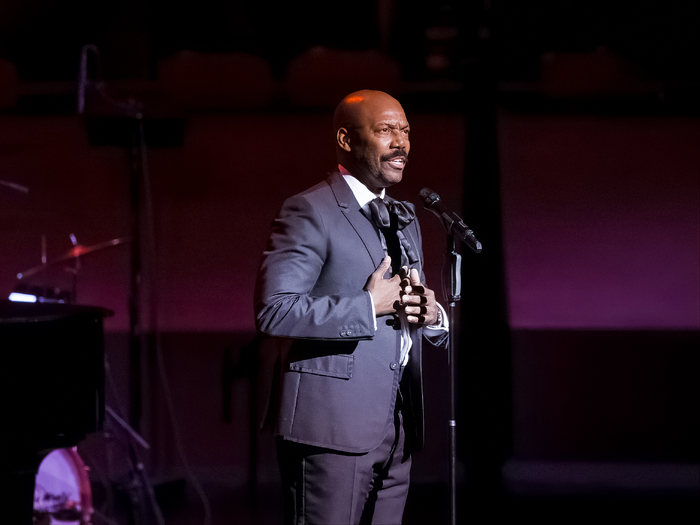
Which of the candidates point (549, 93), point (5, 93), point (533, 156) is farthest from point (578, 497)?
point (5, 93)

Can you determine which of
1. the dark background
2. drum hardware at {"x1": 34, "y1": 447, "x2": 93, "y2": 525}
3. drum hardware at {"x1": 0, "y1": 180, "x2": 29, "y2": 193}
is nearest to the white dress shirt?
drum hardware at {"x1": 34, "y1": 447, "x2": 93, "y2": 525}

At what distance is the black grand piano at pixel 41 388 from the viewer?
2068 millimetres

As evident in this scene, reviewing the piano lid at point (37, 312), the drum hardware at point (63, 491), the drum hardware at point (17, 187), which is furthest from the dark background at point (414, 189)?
the piano lid at point (37, 312)

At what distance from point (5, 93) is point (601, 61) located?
11.7ft

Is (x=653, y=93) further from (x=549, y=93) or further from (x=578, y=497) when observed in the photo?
(x=578, y=497)

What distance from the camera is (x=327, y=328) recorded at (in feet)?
5.38

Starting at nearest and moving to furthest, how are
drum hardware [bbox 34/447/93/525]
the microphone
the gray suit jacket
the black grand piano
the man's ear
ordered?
the gray suit jacket → the microphone → the man's ear → the black grand piano → drum hardware [bbox 34/447/93/525]

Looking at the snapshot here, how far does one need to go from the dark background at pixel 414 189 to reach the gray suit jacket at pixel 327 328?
7.46 feet

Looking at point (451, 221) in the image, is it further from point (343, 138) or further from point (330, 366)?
point (330, 366)

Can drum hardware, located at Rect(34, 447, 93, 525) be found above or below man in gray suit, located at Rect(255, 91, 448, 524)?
below

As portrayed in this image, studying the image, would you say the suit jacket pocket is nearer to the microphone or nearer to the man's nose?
the microphone

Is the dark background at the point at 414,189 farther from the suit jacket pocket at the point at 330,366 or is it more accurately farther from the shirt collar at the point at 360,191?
the suit jacket pocket at the point at 330,366

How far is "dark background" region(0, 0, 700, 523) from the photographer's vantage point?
4.04 meters

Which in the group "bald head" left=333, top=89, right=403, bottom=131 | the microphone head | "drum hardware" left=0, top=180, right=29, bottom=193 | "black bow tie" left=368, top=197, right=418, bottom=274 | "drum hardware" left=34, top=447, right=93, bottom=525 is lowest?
"drum hardware" left=34, top=447, right=93, bottom=525
